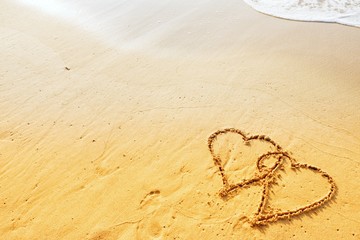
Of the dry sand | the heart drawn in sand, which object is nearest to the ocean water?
the dry sand

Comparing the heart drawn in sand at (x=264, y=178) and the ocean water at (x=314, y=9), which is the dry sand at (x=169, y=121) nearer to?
the heart drawn in sand at (x=264, y=178)

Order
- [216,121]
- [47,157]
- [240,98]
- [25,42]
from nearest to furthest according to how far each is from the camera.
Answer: [47,157], [216,121], [240,98], [25,42]

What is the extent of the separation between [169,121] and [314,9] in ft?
17.3

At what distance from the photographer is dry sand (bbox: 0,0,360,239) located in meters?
3.35

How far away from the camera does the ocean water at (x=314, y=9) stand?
6801mm

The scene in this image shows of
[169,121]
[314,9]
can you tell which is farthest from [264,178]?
[314,9]

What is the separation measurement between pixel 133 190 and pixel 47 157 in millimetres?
1360

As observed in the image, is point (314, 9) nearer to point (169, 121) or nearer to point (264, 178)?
point (169, 121)

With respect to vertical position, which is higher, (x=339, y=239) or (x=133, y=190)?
(x=133, y=190)

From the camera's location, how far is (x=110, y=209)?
3.43m

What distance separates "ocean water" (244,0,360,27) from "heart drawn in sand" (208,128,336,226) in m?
4.18

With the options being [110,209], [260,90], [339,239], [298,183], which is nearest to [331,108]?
[260,90]

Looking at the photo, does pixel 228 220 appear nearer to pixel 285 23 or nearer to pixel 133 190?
pixel 133 190

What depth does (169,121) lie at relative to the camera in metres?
4.48
